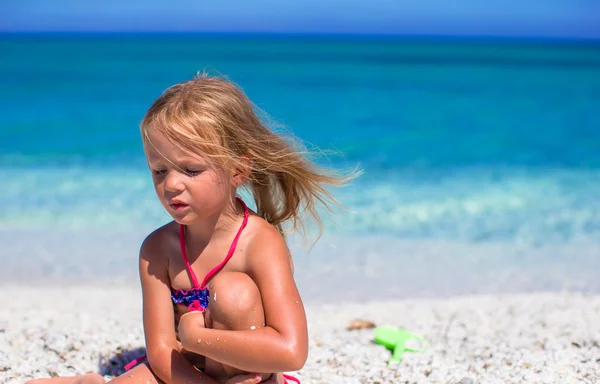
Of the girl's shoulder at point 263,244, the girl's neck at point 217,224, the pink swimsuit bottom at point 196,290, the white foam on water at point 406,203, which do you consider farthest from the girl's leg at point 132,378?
the white foam on water at point 406,203

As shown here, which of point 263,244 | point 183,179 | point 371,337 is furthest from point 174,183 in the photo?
point 371,337

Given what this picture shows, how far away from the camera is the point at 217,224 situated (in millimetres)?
2666

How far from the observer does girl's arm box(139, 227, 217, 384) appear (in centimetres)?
263

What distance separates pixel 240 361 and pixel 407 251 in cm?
424

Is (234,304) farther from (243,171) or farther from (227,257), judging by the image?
(243,171)

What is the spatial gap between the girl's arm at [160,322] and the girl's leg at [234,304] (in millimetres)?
285

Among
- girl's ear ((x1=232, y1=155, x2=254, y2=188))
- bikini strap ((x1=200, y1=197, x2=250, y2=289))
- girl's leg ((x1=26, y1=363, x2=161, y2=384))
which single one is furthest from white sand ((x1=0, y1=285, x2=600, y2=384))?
girl's ear ((x1=232, y1=155, x2=254, y2=188))

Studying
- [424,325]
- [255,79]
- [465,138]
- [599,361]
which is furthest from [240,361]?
[255,79]

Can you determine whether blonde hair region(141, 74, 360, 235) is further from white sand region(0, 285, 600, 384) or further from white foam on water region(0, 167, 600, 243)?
white foam on water region(0, 167, 600, 243)

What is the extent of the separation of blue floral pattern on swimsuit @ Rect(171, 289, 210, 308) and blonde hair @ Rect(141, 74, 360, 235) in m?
0.45

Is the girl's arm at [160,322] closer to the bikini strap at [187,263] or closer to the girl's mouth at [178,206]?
the bikini strap at [187,263]

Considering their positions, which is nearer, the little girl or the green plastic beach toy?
the little girl

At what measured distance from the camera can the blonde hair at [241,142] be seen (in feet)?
7.98

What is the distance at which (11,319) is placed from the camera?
408 centimetres
